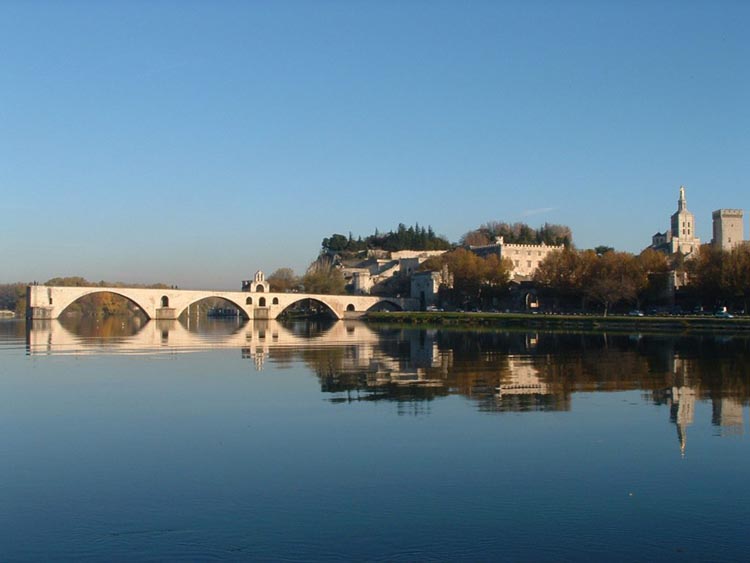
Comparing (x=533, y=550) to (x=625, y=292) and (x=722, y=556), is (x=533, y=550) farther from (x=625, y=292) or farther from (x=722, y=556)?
(x=625, y=292)

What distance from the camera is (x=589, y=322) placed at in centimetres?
5594

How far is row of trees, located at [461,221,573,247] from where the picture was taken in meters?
110

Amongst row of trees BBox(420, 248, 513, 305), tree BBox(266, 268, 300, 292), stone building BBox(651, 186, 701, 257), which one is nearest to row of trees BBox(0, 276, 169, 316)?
tree BBox(266, 268, 300, 292)

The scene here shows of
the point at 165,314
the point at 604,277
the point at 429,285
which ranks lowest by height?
the point at 165,314

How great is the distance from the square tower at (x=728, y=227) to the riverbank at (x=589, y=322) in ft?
150

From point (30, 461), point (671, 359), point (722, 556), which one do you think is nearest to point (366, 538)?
point (722, 556)

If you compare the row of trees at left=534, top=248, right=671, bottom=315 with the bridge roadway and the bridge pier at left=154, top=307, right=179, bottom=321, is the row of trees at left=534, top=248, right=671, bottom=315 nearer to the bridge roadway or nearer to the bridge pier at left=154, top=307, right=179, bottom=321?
the bridge roadway

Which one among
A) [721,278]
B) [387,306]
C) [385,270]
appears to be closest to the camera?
[721,278]

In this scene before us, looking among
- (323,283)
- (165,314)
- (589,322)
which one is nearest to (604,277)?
(589,322)

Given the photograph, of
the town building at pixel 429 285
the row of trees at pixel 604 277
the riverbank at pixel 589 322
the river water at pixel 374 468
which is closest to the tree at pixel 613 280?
the row of trees at pixel 604 277

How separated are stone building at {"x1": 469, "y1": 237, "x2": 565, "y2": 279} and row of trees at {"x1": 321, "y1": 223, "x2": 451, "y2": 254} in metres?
23.3

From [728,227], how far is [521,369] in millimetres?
84749

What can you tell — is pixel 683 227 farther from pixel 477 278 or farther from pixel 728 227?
pixel 477 278

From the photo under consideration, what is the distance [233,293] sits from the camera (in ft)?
287
